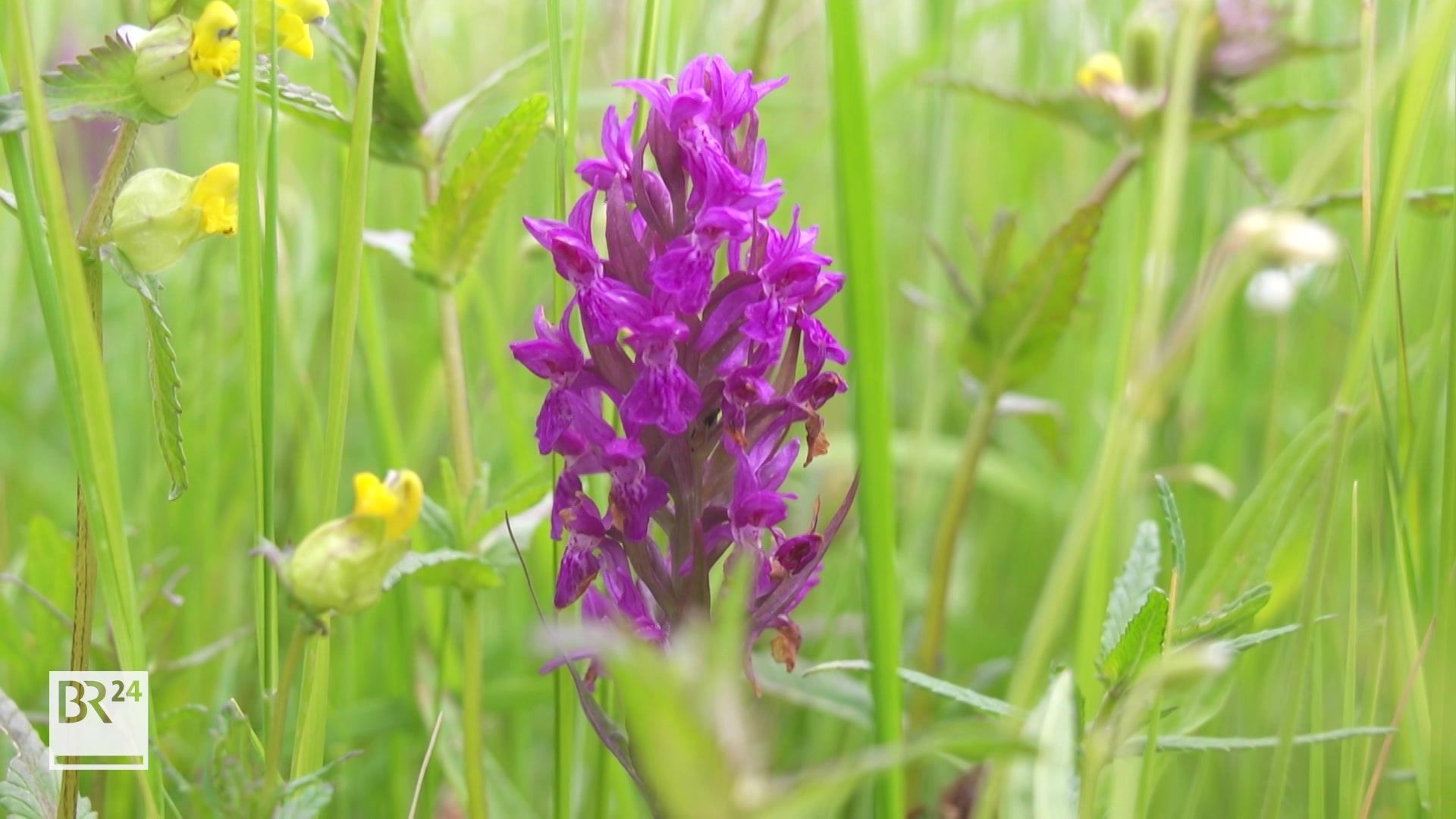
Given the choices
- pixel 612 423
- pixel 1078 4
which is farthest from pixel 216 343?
pixel 1078 4

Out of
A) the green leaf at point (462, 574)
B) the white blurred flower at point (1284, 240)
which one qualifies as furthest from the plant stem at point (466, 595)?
the white blurred flower at point (1284, 240)

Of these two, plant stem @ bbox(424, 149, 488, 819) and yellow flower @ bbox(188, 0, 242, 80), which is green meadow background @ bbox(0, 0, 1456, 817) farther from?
yellow flower @ bbox(188, 0, 242, 80)

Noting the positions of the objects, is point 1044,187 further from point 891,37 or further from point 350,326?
point 350,326

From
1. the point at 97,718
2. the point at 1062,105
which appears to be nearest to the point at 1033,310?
the point at 1062,105

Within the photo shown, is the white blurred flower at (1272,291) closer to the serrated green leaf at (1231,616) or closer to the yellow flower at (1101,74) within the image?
the yellow flower at (1101,74)

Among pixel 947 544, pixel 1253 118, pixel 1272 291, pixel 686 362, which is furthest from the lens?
pixel 1272 291

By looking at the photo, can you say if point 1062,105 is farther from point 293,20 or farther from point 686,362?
point 293,20
